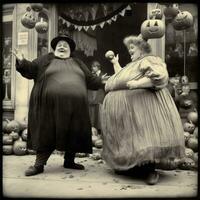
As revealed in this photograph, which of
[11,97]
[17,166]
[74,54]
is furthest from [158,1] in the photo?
[17,166]

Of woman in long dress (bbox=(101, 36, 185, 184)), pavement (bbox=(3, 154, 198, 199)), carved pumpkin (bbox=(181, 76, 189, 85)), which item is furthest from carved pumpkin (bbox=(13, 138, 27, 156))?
carved pumpkin (bbox=(181, 76, 189, 85))

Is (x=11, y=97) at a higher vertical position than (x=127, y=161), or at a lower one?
higher

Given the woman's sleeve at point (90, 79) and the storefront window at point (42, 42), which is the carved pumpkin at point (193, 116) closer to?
the woman's sleeve at point (90, 79)

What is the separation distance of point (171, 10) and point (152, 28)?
0.76 feet

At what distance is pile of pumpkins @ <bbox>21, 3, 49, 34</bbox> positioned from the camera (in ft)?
12.4

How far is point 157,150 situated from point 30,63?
1250 millimetres

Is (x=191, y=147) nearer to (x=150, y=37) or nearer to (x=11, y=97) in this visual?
(x=150, y=37)

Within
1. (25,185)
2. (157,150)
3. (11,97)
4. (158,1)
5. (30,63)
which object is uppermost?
(158,1)

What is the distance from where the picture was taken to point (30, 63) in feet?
12.6

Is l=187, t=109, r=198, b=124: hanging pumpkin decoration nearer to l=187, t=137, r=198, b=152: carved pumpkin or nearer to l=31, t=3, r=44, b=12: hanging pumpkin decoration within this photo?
l=187, t=137, r=198, b=152: carved pumpkin

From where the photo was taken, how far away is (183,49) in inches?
151

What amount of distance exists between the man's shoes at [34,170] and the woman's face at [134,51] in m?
1.19

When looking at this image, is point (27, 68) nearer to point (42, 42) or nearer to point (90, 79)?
point (42, 42)

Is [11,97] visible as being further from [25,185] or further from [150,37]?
[150,37]
